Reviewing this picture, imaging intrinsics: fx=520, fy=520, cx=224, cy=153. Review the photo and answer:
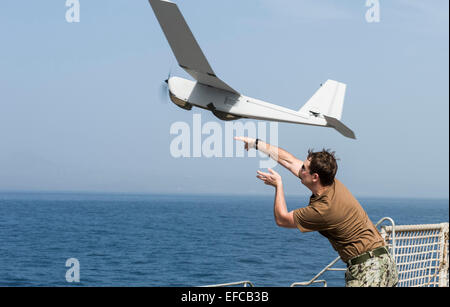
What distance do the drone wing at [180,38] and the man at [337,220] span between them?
8.88m

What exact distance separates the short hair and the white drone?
6.36 metres

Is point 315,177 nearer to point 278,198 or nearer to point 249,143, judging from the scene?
point 278,198

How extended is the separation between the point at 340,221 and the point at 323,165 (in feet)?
1.41

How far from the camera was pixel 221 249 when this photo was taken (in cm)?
8219

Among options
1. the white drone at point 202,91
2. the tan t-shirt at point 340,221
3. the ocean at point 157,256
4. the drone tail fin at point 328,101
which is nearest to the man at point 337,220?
the tan t-shirt at point 340,221

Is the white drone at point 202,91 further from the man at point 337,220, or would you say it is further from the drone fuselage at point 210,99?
the man at point 337,220

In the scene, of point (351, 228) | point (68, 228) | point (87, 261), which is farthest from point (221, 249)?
point (351, 228)

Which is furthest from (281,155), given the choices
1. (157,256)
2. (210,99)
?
(157,256)

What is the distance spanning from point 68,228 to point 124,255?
46.4 meters

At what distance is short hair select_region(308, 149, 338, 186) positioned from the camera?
3703 mm

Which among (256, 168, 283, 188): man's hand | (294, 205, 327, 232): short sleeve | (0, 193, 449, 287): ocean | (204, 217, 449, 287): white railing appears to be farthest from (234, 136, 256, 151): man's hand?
(0, 193, 449, 287): ocean

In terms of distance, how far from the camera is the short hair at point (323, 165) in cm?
370
